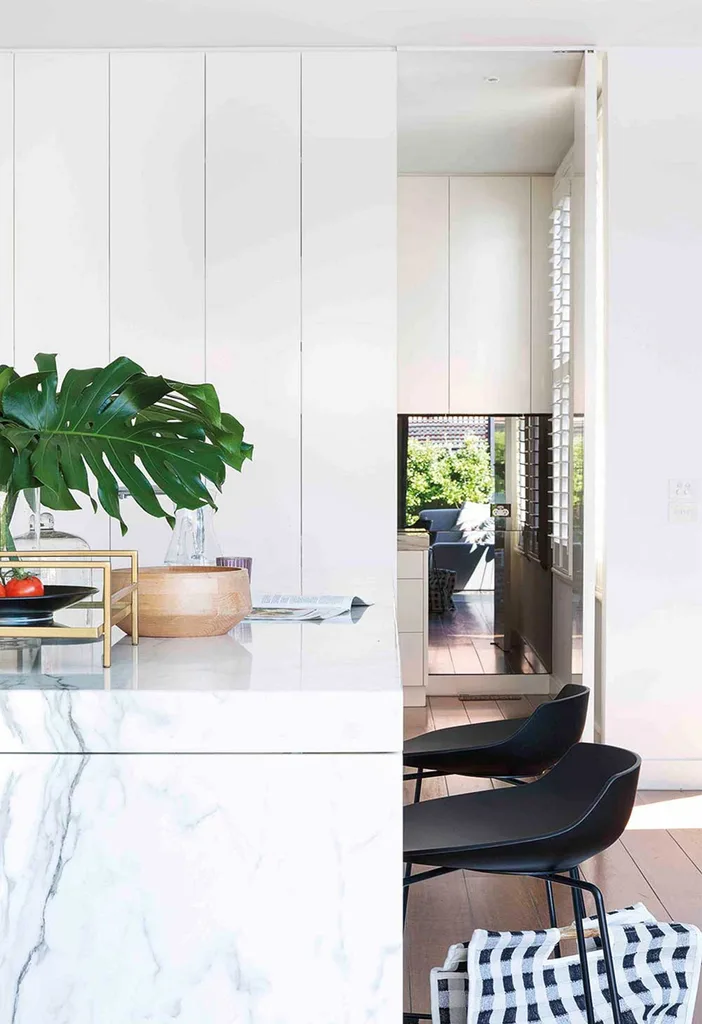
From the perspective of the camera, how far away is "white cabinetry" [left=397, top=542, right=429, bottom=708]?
574 cm

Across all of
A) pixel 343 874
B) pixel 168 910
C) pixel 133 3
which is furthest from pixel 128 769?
pixel 133 3

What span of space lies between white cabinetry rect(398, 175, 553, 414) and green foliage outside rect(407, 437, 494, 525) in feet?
0.91

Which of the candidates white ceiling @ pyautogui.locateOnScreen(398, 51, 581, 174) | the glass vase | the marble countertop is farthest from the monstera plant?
white ceiling @ pyautogui.locateOnScreen(398, 51, 581, 174)

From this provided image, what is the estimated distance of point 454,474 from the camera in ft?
20.2

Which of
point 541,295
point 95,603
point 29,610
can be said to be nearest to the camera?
point 29,610

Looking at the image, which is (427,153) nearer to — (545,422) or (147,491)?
(545,422)

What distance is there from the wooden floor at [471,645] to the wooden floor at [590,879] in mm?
1958

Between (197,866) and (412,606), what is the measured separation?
4.45m

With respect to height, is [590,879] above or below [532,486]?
below

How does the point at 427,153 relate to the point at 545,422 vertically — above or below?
above

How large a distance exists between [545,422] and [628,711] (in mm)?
2190

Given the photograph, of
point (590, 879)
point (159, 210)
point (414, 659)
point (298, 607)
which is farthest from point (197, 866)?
point (414, 659)

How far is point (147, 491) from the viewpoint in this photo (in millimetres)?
1551

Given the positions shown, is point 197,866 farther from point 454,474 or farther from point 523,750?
point 454,474
